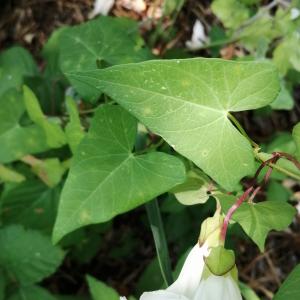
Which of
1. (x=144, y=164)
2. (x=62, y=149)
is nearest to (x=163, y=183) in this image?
(x=144, y=164)

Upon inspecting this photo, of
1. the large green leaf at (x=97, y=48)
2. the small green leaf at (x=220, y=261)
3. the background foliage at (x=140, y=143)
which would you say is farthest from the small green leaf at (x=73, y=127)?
the small green leaf at (x=220, y=261)

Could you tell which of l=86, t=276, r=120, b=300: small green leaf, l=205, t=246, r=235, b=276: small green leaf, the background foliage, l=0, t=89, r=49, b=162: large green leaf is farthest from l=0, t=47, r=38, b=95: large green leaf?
l=205, t=246, r=235, b=276: small green leaf

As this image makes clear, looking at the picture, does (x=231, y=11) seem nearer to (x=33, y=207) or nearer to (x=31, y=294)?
(x=33, y=207)

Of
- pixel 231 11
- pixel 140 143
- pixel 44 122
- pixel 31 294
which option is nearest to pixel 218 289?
pixel 140 143

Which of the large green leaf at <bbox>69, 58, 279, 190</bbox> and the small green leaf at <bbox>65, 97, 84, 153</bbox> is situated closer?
the large green leaf at <bbox>69, 58, 279, 190</bbox>

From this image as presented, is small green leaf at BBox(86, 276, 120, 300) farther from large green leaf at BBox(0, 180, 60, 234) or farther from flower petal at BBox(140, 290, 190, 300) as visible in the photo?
flower petal at BBox(140, 290, 190, 300)

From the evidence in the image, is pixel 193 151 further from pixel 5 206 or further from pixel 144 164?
pixel 5 206
